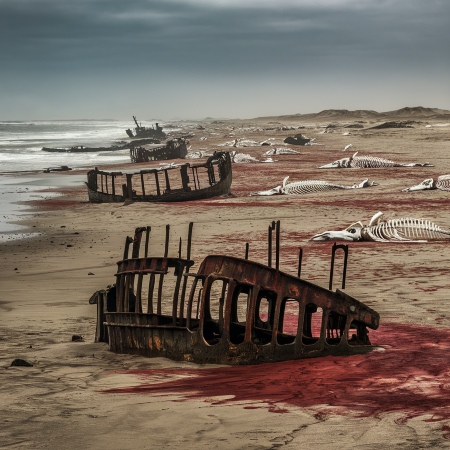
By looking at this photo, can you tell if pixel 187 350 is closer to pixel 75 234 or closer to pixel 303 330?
pixel 303 330

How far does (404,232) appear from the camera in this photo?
17641 mm

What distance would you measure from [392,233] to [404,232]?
26cm

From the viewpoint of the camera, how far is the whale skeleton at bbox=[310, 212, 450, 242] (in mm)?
17344

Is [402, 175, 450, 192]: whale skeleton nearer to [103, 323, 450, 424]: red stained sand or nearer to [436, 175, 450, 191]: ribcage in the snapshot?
[436, 175, 450, 191]: ribcage

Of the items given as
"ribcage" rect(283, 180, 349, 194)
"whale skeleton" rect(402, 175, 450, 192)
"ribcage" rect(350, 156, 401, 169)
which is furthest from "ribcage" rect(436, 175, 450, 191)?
"ribcage" rect(350, 156, 401, 169)

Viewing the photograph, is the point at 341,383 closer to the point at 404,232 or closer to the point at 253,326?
the point at 253,326

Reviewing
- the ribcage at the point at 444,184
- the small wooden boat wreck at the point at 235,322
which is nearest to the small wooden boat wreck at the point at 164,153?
the ribcage at the point at 444,184

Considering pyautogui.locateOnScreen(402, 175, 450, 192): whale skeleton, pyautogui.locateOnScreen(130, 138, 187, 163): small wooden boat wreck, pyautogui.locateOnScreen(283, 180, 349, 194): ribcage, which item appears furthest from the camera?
pyautogui.locateOnScreen(130, 138, 187, 163): small wooden boat wreck

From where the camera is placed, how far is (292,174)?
1453 inches

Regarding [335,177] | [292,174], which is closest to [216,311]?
[335,177]

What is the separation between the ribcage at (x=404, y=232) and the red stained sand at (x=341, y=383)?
8.11 m

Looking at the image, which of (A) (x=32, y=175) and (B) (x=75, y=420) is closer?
(B) (x=75, y=420)

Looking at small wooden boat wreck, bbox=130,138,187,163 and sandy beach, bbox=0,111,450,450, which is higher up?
sandy beach, bbox=0,111,450,450

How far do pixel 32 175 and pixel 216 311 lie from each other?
3407cm
